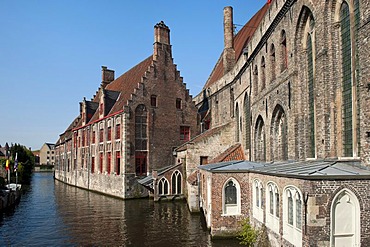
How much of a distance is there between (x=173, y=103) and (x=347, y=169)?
21845 mm

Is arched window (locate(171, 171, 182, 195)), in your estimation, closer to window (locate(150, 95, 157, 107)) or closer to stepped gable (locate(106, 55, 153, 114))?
window (locate(150, 95, 157, 107))

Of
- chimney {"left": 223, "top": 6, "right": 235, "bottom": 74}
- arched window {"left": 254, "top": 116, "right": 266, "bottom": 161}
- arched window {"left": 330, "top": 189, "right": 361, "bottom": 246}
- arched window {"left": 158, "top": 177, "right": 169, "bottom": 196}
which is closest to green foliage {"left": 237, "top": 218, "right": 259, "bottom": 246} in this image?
arched window {"left": 330, "top": 189, "right": 361, "bottom": 246}

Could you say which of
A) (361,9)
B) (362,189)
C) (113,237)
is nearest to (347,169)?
(362,189)

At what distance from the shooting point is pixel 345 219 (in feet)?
24.5

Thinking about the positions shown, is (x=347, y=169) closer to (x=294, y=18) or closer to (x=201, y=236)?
(x=294, y=18)

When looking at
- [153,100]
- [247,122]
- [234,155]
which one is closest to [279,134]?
[247,122]

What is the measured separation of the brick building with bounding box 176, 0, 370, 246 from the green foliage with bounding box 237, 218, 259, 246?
281 mm

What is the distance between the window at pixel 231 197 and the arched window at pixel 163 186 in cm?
1140

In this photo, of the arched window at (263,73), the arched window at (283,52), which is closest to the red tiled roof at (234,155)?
the arched window at (263,73)

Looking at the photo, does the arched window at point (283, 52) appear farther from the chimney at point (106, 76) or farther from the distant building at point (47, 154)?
the distant building at point (47, 154)

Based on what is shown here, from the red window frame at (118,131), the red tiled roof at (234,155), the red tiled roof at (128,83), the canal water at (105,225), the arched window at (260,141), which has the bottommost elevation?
the canal water at (105,225)

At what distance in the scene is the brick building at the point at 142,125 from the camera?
1045 inches

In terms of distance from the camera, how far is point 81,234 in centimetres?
1476

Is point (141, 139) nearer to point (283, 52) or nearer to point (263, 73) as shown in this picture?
point (263, 73)
